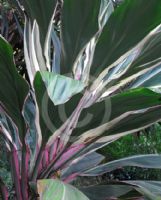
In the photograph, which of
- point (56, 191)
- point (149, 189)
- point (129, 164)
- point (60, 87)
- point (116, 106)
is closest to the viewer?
point (60, 87)

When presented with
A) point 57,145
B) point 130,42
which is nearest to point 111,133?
point 57,145

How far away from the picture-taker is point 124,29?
37.2 inches

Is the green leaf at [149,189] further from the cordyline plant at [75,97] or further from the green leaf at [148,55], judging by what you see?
the green leaf at [148,55]

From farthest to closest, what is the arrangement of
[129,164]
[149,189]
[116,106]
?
1. [129,164]
2. [149,189]
3. [116,106]

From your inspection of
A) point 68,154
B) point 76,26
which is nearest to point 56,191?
point 68,154

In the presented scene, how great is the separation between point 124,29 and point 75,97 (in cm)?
21

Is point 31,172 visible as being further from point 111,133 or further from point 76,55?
point 76,55

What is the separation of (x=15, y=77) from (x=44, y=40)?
220mm

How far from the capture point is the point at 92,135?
112cm

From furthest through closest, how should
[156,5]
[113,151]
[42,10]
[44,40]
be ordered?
1. [113,151]
2. [44,40]
3. [42,10]
4. [156,5]

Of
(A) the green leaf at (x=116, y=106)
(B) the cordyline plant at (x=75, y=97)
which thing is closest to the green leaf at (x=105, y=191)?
(B) the cordyline plant at (x=75, y=97)

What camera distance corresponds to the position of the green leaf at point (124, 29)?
0.89 meters

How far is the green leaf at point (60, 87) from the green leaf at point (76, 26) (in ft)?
0.70

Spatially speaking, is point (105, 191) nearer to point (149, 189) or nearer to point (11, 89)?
point (149, 189)
